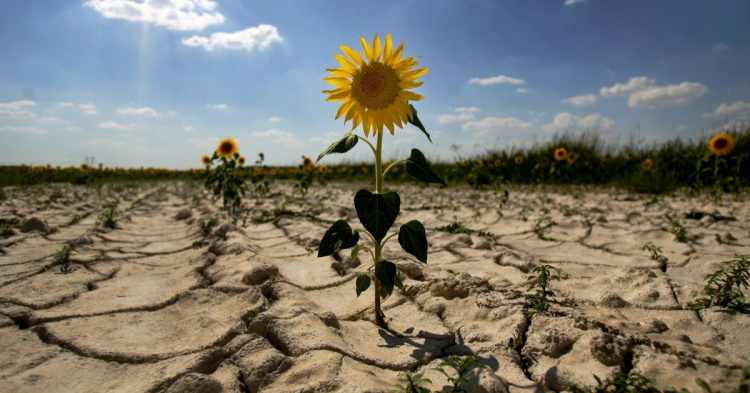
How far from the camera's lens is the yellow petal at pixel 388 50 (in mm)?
1316

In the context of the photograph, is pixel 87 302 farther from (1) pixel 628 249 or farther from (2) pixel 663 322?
(1) pixel 628 249

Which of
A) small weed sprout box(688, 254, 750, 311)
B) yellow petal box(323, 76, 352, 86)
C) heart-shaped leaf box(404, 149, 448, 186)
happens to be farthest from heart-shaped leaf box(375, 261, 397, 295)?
small weed sprout box(688, 254, 750, 311)

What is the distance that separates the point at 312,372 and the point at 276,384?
101mm

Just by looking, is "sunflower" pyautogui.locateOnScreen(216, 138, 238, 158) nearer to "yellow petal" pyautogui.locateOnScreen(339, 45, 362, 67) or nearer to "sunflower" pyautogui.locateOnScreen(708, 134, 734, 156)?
"yellow petal" pyautogui.locateOnScreen(339, 45, 362, 67)

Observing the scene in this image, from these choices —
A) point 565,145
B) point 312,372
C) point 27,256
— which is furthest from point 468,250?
point 565,145

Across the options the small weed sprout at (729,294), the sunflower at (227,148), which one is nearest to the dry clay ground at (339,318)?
the small weed sprout at (729,294)

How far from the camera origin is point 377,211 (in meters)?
1.20

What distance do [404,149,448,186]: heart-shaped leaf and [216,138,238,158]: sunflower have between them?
410cm

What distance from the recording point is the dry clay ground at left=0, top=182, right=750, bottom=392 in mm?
1122

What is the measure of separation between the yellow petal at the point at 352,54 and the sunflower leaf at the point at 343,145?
25 cm

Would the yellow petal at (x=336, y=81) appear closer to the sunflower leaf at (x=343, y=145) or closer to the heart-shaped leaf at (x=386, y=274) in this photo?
the sunflower leaf at (x=343, y=145)

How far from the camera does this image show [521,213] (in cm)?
392

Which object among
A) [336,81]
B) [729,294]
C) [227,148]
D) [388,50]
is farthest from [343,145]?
[227,148]

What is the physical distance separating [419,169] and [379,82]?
0.31 meters
